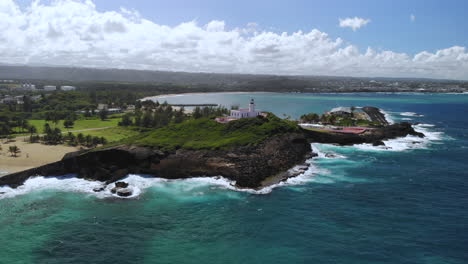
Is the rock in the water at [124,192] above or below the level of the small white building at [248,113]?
below

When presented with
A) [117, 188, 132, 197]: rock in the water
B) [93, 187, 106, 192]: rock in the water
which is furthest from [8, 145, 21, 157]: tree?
[117, 188, 132, 197]: rock in the water

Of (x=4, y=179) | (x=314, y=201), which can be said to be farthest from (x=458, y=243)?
(x=4, y=179)

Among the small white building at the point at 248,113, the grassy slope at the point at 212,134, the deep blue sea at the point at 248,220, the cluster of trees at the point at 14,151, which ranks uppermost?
the small white building at the point at 248,113

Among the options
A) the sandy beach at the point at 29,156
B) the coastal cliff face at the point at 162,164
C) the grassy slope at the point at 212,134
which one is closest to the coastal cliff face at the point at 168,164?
the coastal cliff face at the point at 162,164

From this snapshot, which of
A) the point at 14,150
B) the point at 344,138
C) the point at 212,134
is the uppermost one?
the point at 212,134

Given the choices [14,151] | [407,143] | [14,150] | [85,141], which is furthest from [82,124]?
[407,143]

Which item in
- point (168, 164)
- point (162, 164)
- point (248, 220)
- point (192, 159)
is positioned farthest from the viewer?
point (192, 159)

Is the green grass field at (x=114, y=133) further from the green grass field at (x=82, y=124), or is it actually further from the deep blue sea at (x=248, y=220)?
the deep blue sea at (x=248, y=220)

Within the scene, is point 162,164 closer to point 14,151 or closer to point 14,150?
point 14,150
